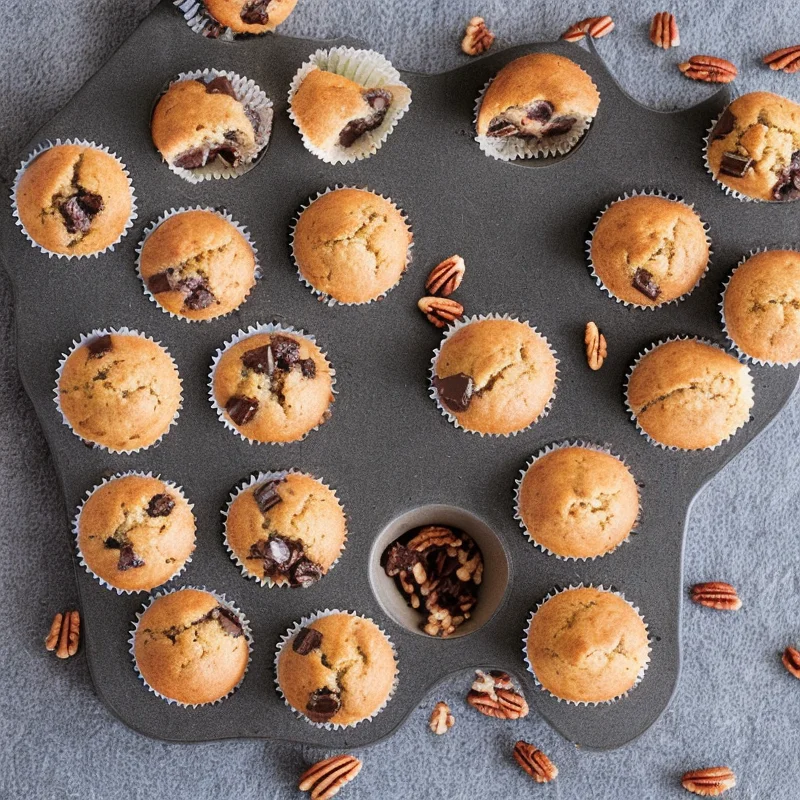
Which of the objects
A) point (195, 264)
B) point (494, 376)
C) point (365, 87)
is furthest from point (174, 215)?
point (494, 376)

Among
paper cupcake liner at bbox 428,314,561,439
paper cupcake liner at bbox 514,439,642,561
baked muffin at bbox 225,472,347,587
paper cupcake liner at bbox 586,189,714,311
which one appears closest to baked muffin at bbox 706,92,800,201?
paper cupcake liner at bbox 586,189,714,311

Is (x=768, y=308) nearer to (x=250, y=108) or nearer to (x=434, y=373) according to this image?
(x=434, y=373)

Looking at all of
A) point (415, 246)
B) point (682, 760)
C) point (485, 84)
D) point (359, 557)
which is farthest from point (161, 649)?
point (485, 84)

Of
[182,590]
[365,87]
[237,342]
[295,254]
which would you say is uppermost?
[365,87]

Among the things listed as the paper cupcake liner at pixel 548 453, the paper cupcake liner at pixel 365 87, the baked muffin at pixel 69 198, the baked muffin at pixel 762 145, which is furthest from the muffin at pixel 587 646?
the baked muffin at pixel 69 198

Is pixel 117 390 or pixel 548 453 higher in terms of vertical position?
pixel 117 390

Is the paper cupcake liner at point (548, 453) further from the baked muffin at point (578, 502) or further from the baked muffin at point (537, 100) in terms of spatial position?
the baked muffin at point (537, 100)

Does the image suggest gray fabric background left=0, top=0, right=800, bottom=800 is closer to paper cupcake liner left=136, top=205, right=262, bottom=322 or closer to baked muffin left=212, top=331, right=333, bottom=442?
paper cupcake liner left=136, top=205, right=262, bottom=322
